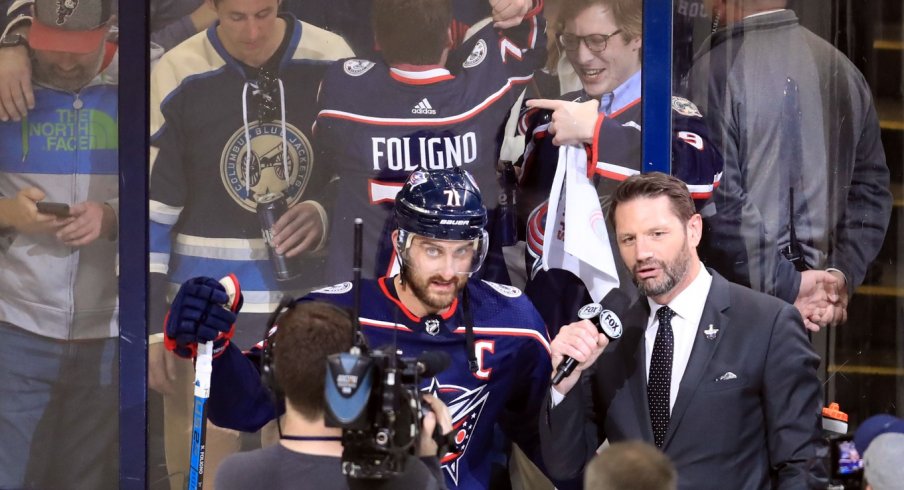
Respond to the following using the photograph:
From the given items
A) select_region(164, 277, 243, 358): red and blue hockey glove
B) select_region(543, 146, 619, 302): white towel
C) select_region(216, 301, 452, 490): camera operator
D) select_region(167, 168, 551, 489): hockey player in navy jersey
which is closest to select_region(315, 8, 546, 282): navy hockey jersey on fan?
select_region(543, 146, 619, 302): white towel

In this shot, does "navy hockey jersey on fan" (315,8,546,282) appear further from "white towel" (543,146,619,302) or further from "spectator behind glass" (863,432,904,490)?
"spectator behind glass" (863,432,904,490)

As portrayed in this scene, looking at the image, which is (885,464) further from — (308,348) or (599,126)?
(599,126)

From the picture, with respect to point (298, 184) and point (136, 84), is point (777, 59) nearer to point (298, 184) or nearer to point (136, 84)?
point (298, 184)

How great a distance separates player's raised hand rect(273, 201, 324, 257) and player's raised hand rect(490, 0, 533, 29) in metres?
0.89

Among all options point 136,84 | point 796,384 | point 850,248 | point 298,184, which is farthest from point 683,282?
point 136,84

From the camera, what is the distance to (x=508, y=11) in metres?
4.37

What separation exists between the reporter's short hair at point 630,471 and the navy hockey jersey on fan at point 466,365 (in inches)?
45.3

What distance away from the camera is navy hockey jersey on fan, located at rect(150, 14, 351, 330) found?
4367mm

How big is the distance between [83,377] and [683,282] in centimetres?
208

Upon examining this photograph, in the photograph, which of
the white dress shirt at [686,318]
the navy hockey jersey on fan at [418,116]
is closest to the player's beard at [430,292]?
the navy hockey jersey on fan at [418,116]

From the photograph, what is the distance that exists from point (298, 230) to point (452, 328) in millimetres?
844

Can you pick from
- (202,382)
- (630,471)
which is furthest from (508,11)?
(630,471)

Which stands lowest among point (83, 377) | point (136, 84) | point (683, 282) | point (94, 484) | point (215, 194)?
point (94, 484)

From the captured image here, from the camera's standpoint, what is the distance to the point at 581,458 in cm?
388
